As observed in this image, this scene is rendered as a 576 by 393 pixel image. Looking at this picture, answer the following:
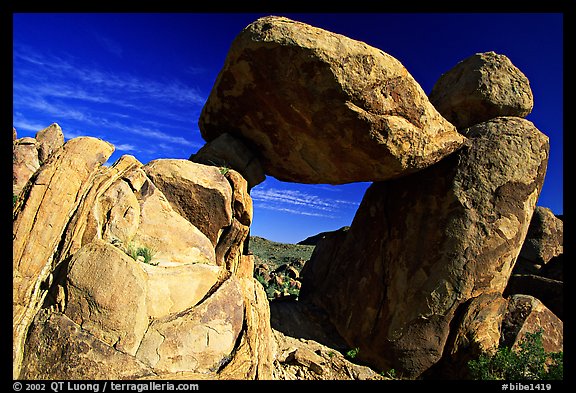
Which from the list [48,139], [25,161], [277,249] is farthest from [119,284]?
[277,249]

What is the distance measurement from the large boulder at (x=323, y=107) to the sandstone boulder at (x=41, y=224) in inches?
155

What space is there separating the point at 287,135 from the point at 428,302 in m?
5.10

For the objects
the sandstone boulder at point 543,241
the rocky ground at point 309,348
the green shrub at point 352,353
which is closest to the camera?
the rocky ground at point 309,348

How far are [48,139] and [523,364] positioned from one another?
3114 centimetres

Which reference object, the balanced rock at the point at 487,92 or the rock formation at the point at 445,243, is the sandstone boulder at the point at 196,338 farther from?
the balanced rock at the point at 487,92

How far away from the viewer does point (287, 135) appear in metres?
8.74

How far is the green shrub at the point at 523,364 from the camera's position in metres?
6.31

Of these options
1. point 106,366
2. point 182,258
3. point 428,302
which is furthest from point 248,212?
point 428,302

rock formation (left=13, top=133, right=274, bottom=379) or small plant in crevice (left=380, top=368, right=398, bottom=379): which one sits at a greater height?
rock formation (left=13, top=133, right=274, bottom=379)

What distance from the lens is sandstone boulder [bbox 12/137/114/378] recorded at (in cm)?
436

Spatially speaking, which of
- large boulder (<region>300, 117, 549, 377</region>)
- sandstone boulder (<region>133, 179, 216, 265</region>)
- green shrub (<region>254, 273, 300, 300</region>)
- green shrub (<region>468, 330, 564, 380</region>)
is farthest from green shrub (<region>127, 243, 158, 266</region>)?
green shrub (<region>254, 273, 300, 300</region>)

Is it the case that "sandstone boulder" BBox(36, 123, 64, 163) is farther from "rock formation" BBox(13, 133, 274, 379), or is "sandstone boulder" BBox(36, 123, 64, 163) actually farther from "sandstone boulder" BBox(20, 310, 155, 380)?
"sandstone boulder" BBox(20, 310, 155, 380)

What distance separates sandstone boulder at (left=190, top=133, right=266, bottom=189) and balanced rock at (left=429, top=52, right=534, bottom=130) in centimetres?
595

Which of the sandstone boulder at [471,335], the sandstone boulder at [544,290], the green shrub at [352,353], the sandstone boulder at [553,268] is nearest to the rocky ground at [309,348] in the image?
the green shrub at [352,353]
